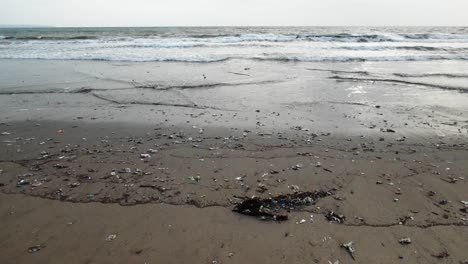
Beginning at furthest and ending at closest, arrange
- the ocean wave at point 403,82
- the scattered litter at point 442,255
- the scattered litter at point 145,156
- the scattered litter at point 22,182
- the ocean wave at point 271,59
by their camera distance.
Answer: the ocean wave at point 271,59 < the ocean wave at point 403,82 < the scattered litter at point 145,156 < the scattered litter at point 22,182 < the scattered litter at point 442,255

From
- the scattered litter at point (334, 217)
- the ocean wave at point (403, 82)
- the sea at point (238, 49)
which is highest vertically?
the sea at point (238, 49)

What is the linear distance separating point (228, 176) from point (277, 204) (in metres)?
0.87

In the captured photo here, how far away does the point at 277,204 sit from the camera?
3623mm

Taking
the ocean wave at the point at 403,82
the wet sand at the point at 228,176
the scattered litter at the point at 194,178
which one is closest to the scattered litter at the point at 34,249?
the wet sand at the point at 228,176

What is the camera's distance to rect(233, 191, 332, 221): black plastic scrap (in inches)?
134

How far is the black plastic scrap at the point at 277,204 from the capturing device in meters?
3.41

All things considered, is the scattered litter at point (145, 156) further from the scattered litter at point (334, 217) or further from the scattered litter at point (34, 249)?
the scattered litter at point (334, 217)

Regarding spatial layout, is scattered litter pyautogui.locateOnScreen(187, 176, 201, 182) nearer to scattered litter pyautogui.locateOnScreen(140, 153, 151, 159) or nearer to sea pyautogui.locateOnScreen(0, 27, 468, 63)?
scattered litter pyautogui.locateOnScreen(140, 153, 151, 159)

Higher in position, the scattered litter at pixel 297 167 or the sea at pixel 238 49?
the sea at pixel 238 49

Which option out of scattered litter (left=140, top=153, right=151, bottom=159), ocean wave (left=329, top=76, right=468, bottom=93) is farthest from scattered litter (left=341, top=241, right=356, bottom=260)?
ocean wave (left=329, top=76, right=468, bottom=93)

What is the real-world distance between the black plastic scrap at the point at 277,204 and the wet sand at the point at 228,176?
7cm

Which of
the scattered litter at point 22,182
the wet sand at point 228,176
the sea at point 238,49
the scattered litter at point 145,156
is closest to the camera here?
the wet sand at point 228,176

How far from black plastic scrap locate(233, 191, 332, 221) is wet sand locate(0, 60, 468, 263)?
0.07 metres

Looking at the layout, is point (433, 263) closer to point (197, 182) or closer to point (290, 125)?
point (197, 182)
